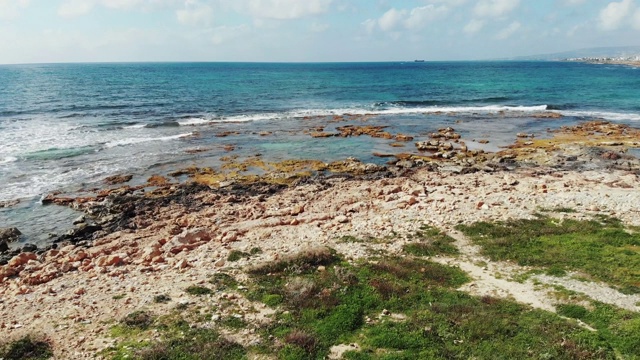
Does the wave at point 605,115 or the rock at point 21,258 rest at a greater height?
the wave at point 605,115

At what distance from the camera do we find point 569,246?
A: 658 inches

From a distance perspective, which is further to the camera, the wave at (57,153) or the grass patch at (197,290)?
the wave at (57,153)

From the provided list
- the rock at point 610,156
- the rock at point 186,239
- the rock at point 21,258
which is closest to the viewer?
the rock at point 21,258

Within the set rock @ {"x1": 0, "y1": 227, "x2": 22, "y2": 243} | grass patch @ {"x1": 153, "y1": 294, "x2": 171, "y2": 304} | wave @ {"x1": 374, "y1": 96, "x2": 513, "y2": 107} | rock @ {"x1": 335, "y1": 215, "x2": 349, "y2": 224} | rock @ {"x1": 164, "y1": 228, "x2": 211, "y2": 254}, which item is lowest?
rock @ {"x1": 0, "y1": 227, "x2": 22, "y2": 243}

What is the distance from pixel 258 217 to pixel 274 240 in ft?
14.3

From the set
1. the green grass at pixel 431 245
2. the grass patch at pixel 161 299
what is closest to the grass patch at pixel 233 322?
the grass patch at pixel 161 299

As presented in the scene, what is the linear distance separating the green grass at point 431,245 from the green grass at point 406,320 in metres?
1.40

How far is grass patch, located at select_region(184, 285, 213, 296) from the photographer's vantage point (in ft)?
46.5

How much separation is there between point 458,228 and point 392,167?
14457 millimetres

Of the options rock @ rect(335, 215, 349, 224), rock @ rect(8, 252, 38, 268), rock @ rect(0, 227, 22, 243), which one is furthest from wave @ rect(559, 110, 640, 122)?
rock @ rect(0, 227, 22, 243)

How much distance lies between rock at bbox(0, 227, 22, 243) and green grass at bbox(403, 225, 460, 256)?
19710 millimetres

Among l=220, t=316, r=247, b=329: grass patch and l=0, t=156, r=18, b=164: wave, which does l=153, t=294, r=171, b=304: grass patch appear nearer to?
Result: l=220, t=316, r=247, b=329: grass patch

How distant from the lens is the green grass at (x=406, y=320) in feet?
36.2

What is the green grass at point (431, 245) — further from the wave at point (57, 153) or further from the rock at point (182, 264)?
the wave at point (57, 153)
